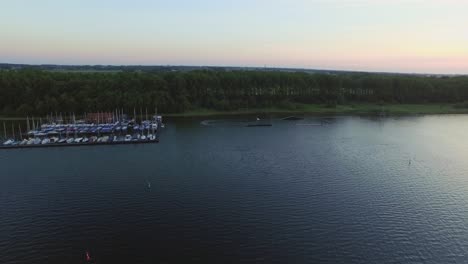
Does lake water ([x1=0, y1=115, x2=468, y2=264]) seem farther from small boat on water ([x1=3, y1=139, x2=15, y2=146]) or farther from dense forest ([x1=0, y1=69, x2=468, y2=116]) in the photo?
dense forest ([x1=0, y1=69, x2=468, y2=116])

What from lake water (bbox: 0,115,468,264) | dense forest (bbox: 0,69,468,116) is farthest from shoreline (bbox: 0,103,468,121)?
lake water (bbox: 0,115,468,264)

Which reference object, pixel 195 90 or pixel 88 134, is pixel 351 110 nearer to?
pixel 195 90

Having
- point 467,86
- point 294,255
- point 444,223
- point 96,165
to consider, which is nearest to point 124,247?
point 294,255

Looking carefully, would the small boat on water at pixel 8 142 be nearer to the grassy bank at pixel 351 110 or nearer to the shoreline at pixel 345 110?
the shoreline at pixel 345 110

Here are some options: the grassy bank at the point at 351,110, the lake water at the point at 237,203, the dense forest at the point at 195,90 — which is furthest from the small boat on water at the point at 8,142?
the grassy bank at the point at 351,110

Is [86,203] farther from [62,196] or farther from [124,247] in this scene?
[124,247]

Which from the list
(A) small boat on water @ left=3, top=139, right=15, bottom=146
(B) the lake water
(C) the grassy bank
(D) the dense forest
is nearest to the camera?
(B) the lake water
